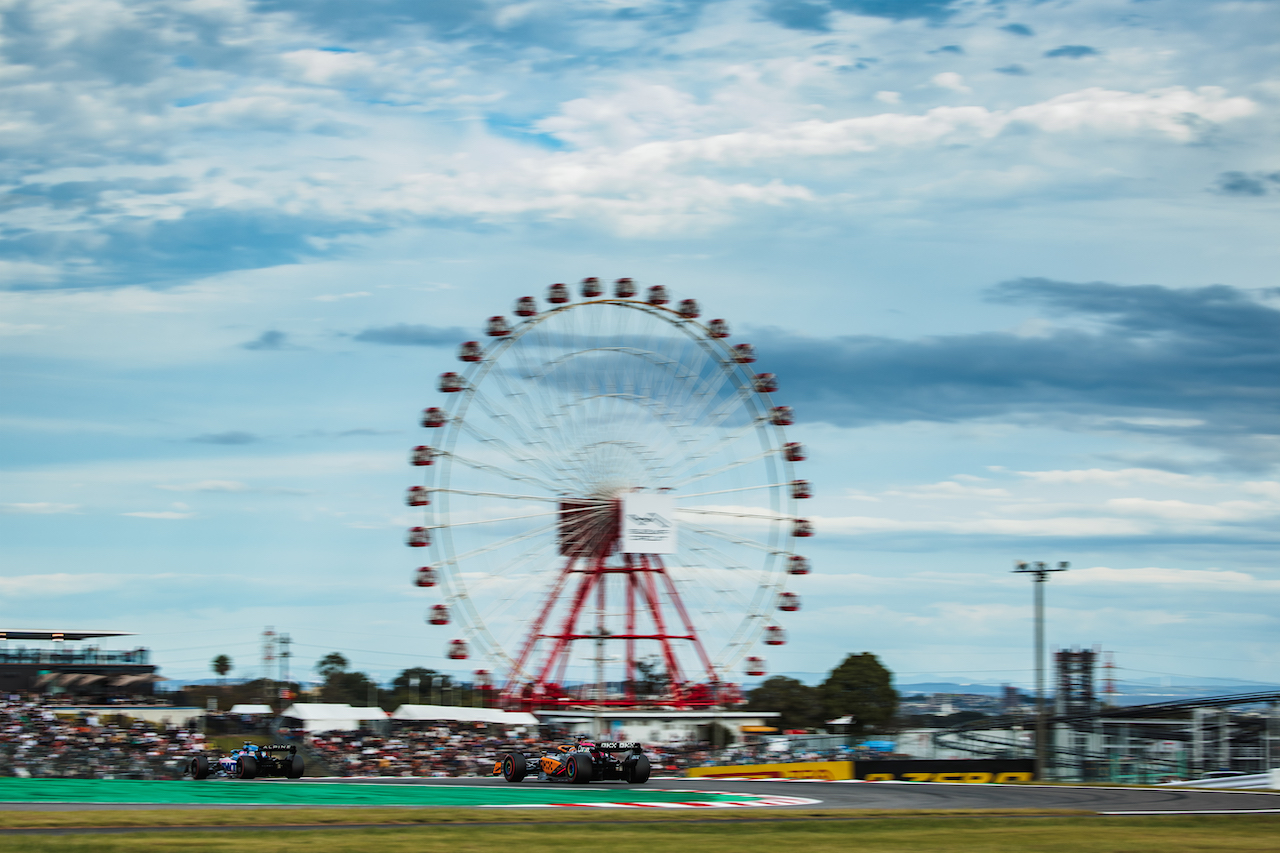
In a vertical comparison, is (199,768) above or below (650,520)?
below

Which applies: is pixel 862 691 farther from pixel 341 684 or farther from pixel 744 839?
pixel 744 839

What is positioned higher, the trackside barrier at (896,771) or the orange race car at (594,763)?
the orange race car at (594,763)

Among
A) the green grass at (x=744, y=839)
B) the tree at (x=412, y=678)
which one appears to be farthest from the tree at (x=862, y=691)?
the green grass at (x=744, y=839)

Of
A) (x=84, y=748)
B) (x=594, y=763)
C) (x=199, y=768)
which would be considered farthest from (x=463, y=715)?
(x=594, y=763)

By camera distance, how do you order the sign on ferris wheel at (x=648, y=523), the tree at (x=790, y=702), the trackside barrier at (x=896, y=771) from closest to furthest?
1. the trackside barrier at (x=896, y=771)
2. the sign on ferris wheel at (x=648, y=523)
3. the tree at (x=790, y=702)

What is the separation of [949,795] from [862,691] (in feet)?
295

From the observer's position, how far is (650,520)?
56.4m

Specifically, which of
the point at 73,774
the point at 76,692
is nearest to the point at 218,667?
the point at 76,692

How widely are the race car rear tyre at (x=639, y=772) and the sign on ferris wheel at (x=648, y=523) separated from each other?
61.2ft

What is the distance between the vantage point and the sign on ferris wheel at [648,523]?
5569 cm

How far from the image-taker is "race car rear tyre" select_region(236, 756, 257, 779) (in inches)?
1529

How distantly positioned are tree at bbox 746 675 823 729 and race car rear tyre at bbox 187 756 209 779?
295 feet

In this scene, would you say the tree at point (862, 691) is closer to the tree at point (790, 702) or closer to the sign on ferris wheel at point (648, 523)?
the tree at point (790, 702)

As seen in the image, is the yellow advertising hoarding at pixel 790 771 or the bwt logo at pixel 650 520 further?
the bwt logo at pixel 650 520
